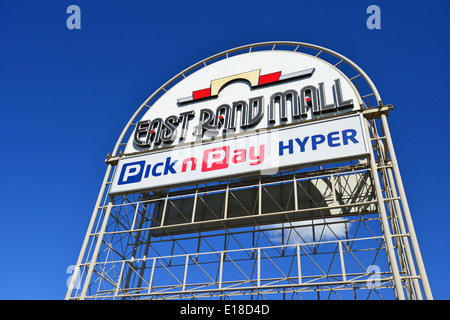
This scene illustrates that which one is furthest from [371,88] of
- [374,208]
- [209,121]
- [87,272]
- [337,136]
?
[87,272]

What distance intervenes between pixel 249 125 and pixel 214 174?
338 centimetres

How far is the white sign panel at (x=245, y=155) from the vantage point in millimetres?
15320

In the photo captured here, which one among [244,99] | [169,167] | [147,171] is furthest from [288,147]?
[147,171]

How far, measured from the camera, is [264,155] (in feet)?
53.6

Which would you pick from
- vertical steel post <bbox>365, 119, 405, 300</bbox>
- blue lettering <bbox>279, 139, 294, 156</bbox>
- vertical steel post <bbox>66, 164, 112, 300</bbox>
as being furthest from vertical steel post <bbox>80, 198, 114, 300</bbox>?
vertical steel post <bbox>365, 119, 405, 300</bbox>

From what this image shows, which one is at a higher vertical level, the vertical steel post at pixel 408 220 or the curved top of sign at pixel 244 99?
the curved top of sign at pixel 244 99

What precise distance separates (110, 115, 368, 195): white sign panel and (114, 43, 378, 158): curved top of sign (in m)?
0.91

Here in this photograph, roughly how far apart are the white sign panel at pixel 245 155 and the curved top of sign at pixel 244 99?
0.91 m

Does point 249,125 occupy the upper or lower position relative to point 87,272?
upper

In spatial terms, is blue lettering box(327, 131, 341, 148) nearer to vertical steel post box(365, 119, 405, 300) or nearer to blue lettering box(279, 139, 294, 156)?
vertical steel post box(365, 119, 405, 300)

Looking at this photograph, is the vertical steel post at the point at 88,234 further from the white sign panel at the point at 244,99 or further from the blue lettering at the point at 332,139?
the blue lettering at the point at 332,139

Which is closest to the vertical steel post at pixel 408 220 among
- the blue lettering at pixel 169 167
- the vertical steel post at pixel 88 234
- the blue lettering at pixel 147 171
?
the blue lettering at pixel 169 167

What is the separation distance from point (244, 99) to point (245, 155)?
14.2 ft
